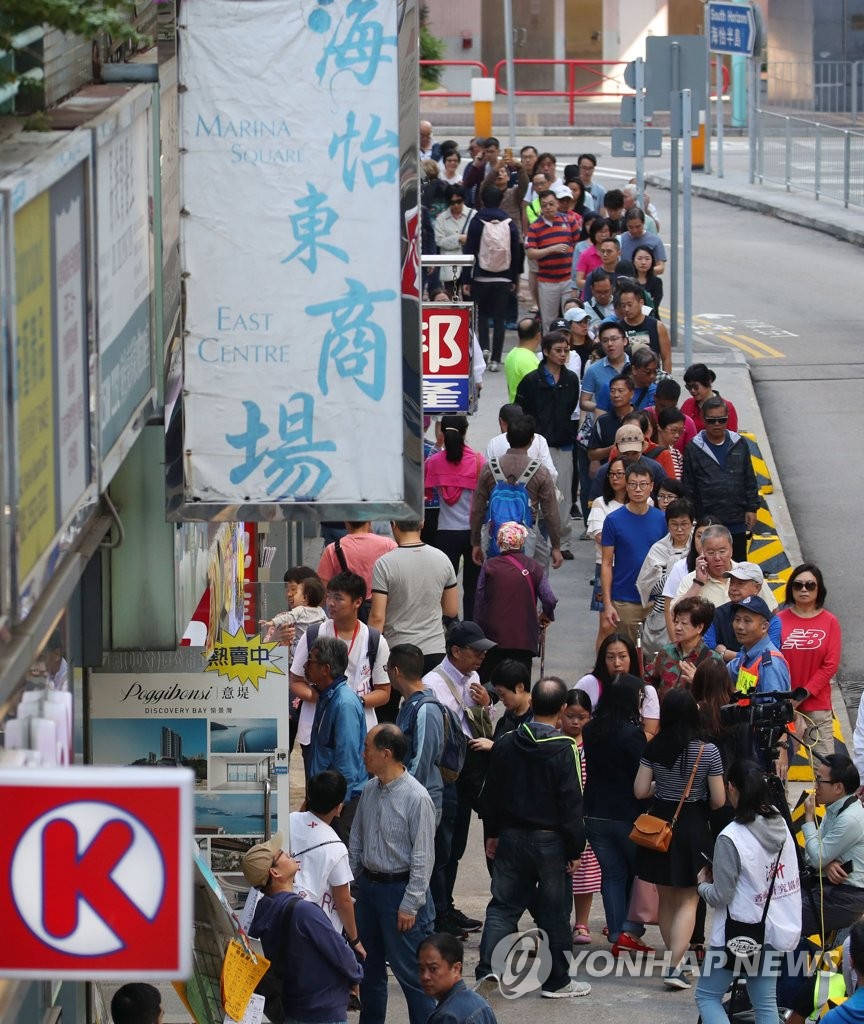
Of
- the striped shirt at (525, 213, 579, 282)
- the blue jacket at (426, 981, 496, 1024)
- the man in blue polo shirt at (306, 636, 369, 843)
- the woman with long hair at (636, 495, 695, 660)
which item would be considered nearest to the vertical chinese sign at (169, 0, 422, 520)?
the blue jacket at (426, 981, 496, 1024)

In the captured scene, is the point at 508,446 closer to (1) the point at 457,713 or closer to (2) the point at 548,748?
(1) the point at 457,713

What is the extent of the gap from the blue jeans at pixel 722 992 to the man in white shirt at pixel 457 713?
1.64 m

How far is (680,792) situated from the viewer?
9148 millimetres

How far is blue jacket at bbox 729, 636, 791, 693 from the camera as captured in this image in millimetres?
10172

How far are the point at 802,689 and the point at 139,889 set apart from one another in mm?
6917

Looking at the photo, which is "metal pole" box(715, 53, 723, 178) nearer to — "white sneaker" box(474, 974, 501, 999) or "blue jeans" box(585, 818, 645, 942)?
"blue jeans" box(585, 818, 645, 942)

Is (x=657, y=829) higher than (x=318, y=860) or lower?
lower

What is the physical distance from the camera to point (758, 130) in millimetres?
37156

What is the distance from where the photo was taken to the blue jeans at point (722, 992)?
8.37 m

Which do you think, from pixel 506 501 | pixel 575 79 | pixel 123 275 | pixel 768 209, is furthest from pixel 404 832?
pixel 575 79

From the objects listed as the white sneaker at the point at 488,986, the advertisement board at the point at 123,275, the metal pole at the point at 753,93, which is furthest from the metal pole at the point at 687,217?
the metal pole at the point at 753,93

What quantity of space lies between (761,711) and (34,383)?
5.55 metres

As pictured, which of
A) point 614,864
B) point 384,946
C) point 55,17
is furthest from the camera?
point 614,864

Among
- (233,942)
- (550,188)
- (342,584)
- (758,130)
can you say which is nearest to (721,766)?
(342,584)
